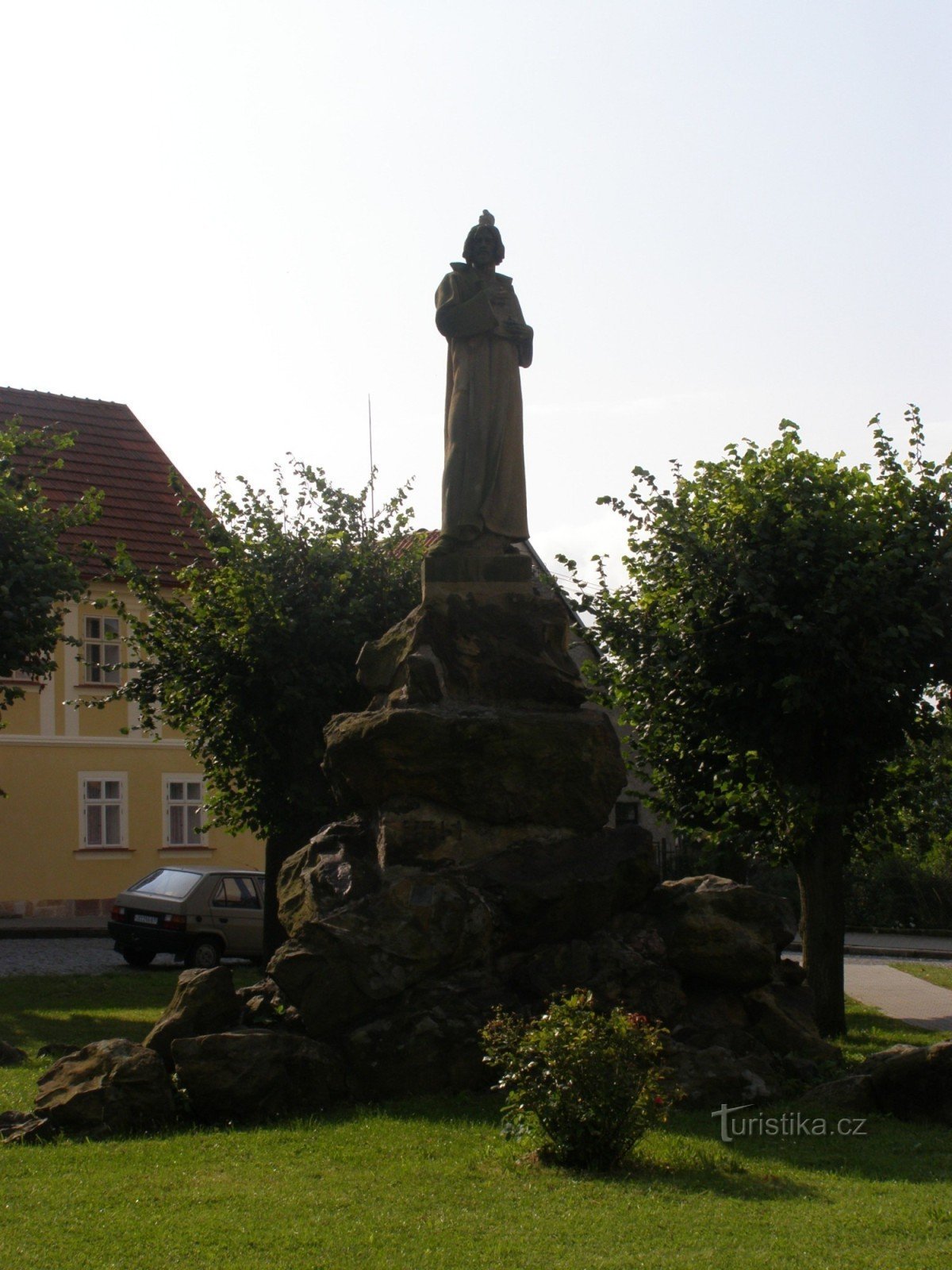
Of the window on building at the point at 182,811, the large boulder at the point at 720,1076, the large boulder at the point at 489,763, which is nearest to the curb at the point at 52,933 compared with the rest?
the window on building at the point at 182,811

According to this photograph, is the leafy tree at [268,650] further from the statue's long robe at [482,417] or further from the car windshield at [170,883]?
the statue's long robe at [482,417]

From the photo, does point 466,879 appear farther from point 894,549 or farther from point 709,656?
point 894,549

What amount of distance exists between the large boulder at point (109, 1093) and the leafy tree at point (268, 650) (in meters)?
8.96

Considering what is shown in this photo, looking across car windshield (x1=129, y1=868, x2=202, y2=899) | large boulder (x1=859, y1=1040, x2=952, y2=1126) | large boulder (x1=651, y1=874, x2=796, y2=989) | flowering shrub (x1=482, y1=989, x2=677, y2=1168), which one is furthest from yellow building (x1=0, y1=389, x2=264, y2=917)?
flowering shrub (x1=482, y1=989, x2=677, y2=1168)

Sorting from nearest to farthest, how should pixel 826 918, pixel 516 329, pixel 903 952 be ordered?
1. pixel 516 329
2. pixel 826 918
3. pixel 903 952

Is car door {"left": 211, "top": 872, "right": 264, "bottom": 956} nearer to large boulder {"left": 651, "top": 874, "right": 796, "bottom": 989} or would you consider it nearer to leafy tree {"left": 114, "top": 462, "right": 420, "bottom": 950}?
leafy tree {"left": 114, "top": 462, "right": 420, "bottom": 950}

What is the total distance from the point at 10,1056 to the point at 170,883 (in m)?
10.0

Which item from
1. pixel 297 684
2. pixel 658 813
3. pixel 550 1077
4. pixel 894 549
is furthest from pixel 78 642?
pixel 550 1077

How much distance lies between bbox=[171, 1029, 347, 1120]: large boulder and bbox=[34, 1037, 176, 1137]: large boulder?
17cm

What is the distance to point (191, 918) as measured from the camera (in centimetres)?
2083

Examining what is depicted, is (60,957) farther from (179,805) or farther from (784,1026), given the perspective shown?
(784,1026)

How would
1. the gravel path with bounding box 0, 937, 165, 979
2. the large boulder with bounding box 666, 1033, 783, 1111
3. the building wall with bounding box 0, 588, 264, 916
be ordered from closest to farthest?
the large boulder with bounding box 666, 1033, 783, 1111, the gravel path with bounding box 0, 937, 165, 979, the building wall with bounding box 0, 588, 264, 916

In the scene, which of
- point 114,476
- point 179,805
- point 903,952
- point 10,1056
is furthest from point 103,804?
point 10,1056

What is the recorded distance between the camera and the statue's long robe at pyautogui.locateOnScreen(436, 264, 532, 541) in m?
11.0
